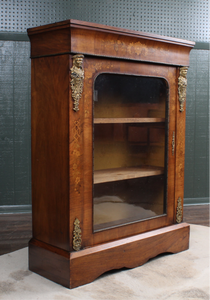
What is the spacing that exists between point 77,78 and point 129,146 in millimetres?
691

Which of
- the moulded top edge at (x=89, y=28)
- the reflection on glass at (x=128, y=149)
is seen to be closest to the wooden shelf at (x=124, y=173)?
the reflection on glass at (x=128, y=149)

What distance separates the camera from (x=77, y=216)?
218 centimetres

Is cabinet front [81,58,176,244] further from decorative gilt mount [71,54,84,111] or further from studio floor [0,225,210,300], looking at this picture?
studio floor [0,225,210,300]

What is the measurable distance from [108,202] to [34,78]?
0.99 meters

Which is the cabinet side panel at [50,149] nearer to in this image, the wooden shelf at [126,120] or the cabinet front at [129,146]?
the cabinet front at [129,146]

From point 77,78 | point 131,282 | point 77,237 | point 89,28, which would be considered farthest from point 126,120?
point 131,282

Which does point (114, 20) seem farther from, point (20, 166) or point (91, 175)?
point (91, 175)

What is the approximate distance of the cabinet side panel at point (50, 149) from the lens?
2119 millimetres

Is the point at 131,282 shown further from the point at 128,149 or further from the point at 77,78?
the point at 77,78

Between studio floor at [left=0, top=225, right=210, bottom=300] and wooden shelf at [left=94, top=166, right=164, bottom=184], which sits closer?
studio floor at [left=0, top=225, right=210, bottom=300]

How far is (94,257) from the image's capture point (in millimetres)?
2229

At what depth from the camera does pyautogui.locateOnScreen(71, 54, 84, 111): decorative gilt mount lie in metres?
2.06

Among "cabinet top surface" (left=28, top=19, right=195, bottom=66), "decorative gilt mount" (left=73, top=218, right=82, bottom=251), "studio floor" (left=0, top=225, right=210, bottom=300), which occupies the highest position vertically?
"cabinet top surface" (left=28, top=19, right=195, bottom=66)

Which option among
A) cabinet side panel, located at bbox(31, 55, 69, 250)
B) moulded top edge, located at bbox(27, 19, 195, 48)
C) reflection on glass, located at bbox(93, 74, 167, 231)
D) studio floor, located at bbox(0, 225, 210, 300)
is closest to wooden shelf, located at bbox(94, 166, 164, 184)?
reflection on glass, located at bbox(93, 74, 167, 231)
